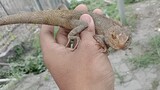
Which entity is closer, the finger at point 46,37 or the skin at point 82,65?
the skin at point 82,65

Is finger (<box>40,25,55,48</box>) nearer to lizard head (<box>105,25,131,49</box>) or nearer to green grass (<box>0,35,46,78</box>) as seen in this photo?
lizard head (<box>105,25,131,49</box>)

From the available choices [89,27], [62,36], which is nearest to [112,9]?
[62,36]

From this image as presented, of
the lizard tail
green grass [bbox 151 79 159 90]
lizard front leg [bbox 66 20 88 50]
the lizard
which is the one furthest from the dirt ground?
lizard front leg [bbox 66 20 88 50]

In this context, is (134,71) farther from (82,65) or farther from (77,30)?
(82,65)

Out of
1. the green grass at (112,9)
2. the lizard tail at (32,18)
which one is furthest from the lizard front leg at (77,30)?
the green grass at (112,9)

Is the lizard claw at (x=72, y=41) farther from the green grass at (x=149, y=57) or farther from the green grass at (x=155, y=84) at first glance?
the green grass at (x=149, y=57)

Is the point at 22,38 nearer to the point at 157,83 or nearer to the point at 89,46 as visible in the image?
the point at 157,83
